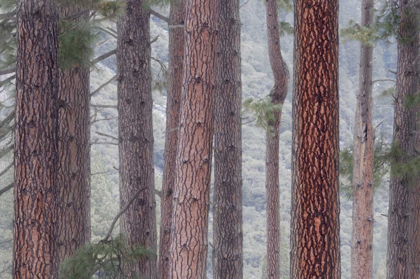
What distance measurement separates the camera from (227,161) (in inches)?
304

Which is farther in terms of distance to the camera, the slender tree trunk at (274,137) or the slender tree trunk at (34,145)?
the slender tree trunk at (274,137)

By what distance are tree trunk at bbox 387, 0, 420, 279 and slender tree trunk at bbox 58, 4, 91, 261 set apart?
4.47 meters

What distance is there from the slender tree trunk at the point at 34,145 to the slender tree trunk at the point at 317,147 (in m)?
2.00

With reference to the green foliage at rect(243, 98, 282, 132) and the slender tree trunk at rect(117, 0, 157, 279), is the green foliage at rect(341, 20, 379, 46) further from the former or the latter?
the slender tree trunk at rect(117, 0, 157, 279)

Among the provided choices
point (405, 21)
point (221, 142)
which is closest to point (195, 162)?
point (221, 142)

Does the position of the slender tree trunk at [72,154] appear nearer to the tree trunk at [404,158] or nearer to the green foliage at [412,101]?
the green foliage at [412,101]

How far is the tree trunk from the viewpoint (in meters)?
8.70

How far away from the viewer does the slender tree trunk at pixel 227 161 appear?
25.3 feet

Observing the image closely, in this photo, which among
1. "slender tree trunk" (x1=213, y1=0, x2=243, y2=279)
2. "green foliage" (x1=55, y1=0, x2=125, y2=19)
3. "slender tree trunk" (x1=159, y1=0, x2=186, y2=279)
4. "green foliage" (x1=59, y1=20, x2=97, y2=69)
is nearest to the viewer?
"green foliage" (x1=55, y1=0, x2=125, y2=19)

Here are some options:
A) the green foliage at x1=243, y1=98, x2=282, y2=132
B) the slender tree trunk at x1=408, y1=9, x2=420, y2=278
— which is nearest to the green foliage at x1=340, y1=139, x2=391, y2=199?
the slender tree trunk at x1=408, y1=9, x2=420, y2=278

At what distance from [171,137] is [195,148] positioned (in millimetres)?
2591

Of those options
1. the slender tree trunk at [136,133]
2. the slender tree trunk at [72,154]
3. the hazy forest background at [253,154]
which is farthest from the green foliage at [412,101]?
the slender tree trunk at [72,154]

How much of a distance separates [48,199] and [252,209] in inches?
1762

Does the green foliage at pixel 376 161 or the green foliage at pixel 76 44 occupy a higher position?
the green foliage at pixel 76 44
